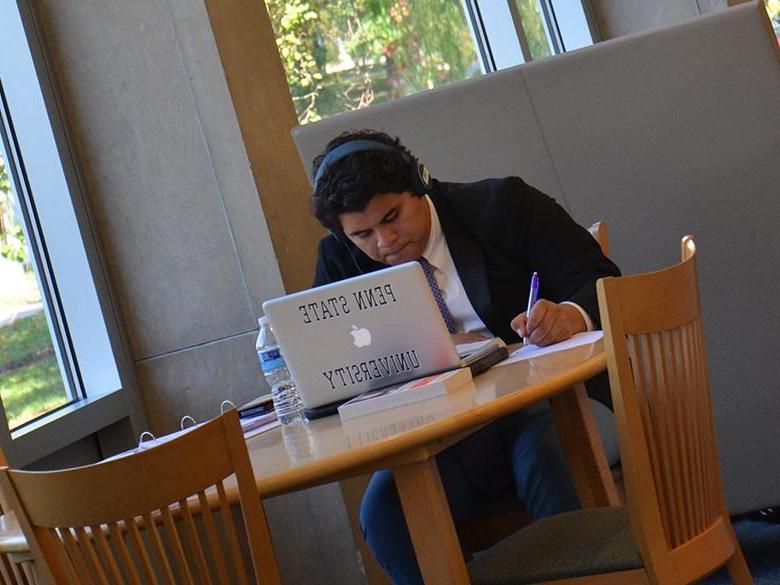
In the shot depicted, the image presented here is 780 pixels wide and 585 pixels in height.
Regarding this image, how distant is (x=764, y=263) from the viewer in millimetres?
3457

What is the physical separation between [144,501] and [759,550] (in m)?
2.40

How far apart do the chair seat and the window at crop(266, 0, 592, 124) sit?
8.74ft

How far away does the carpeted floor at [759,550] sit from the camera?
3.26m

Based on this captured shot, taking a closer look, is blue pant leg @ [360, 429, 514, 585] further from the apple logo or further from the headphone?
the headphone

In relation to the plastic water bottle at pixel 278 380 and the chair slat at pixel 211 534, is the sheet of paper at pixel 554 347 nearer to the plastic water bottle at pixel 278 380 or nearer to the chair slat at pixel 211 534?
the plastic water bottle at pixel 278 380

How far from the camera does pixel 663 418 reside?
1890 mm

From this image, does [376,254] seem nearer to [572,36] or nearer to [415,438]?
[415,438]

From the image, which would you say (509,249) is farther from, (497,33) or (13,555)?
(497,33)

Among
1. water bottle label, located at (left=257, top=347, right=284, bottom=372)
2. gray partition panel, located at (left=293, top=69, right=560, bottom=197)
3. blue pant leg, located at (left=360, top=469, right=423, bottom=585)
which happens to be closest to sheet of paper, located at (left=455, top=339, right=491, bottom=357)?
blue pant leg, located at (left=360, top=469, right=423, bottom=585)

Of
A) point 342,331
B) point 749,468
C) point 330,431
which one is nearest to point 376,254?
point 342,331

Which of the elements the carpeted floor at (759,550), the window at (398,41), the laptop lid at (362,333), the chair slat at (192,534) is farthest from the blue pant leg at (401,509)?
the window at (398,41)

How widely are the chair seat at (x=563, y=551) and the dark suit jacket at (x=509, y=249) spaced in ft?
1.57

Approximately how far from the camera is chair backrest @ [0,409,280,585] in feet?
5.33

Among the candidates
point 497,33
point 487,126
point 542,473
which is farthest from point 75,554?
point 497,33
